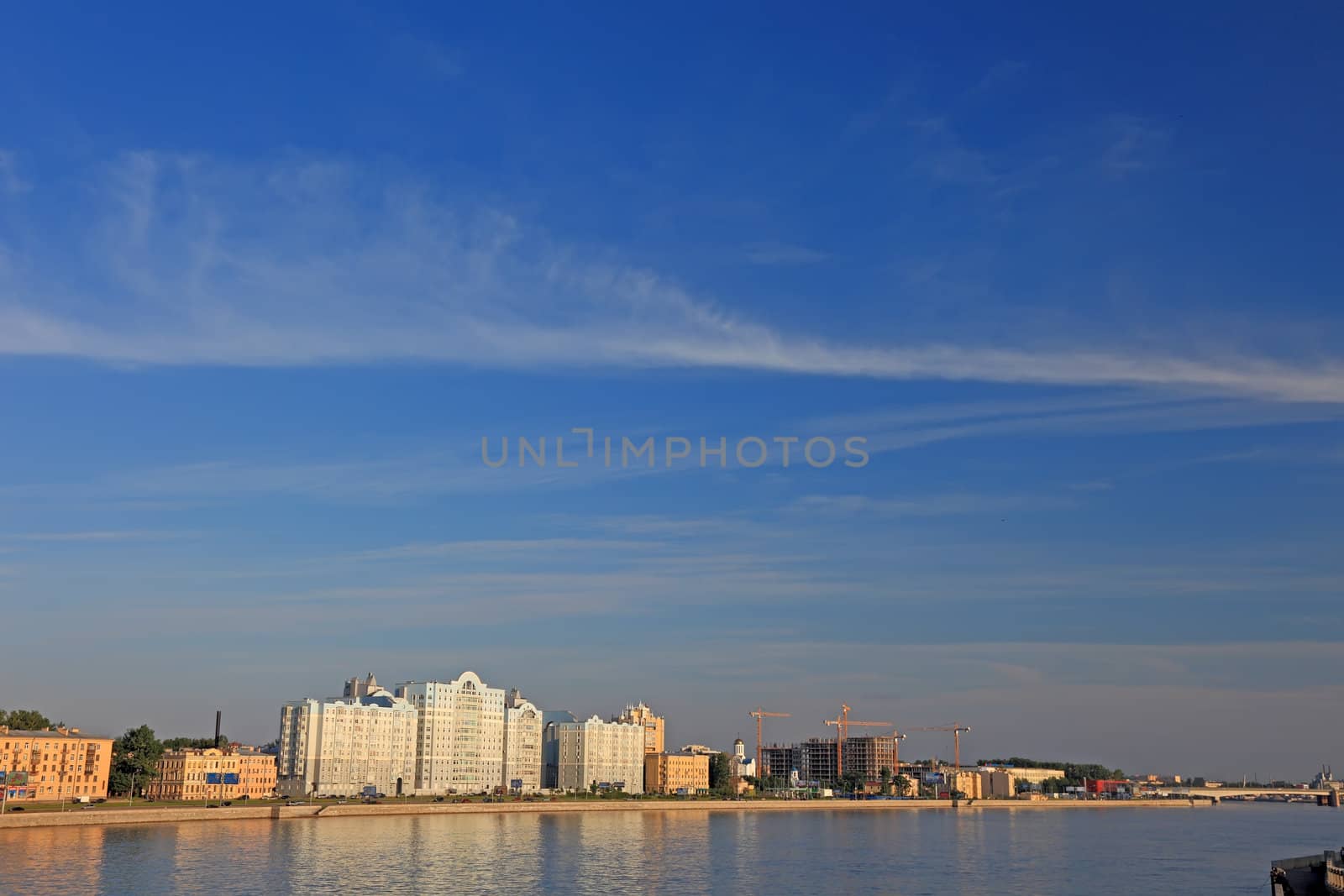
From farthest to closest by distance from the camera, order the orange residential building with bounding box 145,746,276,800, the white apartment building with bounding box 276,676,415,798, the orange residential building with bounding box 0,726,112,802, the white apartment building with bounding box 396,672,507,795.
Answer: the white apartment building with bounding box 396,672,507,795 < the white apartment building with bounding box 276,676,415,798 < the orange residential building with bounding box 145,746,276,800 < the orange residential building with bounding box 0,726,112,802

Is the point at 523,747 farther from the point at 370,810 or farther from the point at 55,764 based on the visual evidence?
the point at 55,764

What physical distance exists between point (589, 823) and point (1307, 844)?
5895 centimetres

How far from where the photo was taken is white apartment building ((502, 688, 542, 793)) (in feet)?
494

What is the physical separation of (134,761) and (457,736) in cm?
4571

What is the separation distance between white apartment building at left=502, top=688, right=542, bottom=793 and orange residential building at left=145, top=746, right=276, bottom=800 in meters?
35.5

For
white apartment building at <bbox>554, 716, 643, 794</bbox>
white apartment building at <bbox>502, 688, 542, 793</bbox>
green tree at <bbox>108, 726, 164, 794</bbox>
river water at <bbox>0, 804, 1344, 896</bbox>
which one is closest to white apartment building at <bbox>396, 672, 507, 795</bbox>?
white apartment building at <bbox>502, 688, 542, 793</bbox>

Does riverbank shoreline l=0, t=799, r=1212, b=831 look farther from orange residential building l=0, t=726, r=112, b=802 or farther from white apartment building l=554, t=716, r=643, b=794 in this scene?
white apartment building l=554, t=716, r=643, b=794

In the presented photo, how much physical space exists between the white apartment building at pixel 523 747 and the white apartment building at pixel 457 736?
52.6 inches

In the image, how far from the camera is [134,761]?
333ft

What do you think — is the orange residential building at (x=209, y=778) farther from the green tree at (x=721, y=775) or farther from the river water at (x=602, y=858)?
the green tree at (x=721, y=775)

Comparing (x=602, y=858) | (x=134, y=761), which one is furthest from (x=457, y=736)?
(x=602, y=858)

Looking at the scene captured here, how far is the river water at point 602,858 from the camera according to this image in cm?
5362

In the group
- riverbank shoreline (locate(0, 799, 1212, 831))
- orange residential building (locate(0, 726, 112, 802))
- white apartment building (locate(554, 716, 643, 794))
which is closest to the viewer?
riverbank shoreline (locate(0, 799, 1212, 831))

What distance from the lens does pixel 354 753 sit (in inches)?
5148
